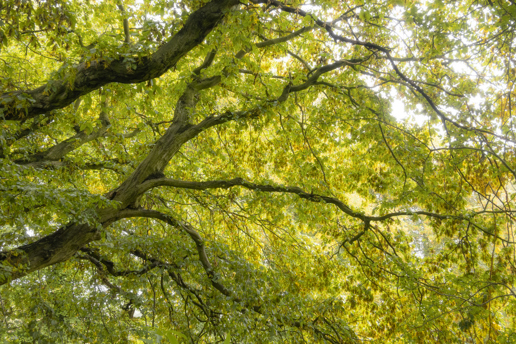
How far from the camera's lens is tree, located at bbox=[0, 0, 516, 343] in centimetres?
310

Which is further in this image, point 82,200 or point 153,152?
point 153,152

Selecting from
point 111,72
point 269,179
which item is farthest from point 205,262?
point 111,72

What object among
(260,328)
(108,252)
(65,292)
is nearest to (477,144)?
(260,328)

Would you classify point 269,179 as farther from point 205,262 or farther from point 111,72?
point 111,72

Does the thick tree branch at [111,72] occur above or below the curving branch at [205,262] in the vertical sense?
above

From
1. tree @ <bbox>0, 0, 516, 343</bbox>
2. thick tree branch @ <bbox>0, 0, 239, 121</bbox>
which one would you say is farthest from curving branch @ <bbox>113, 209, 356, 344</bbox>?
thick tree branch @ <bbox>0, 0, 239, 121</bbox>

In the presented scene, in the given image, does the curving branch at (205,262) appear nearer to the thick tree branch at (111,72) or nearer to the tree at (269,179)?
the tree at (269,179)

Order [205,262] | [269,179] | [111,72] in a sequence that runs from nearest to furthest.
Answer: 1. [111,72]
2. [205,262]
3. [269,179]

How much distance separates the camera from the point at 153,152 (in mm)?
4227

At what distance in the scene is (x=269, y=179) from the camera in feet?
16.5

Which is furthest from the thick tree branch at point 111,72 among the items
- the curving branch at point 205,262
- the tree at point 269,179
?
the curving branch at point 205,262

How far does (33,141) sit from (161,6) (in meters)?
2.76

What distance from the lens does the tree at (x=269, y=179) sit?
310cm

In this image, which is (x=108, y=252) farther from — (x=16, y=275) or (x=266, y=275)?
(x=266, y=275)
